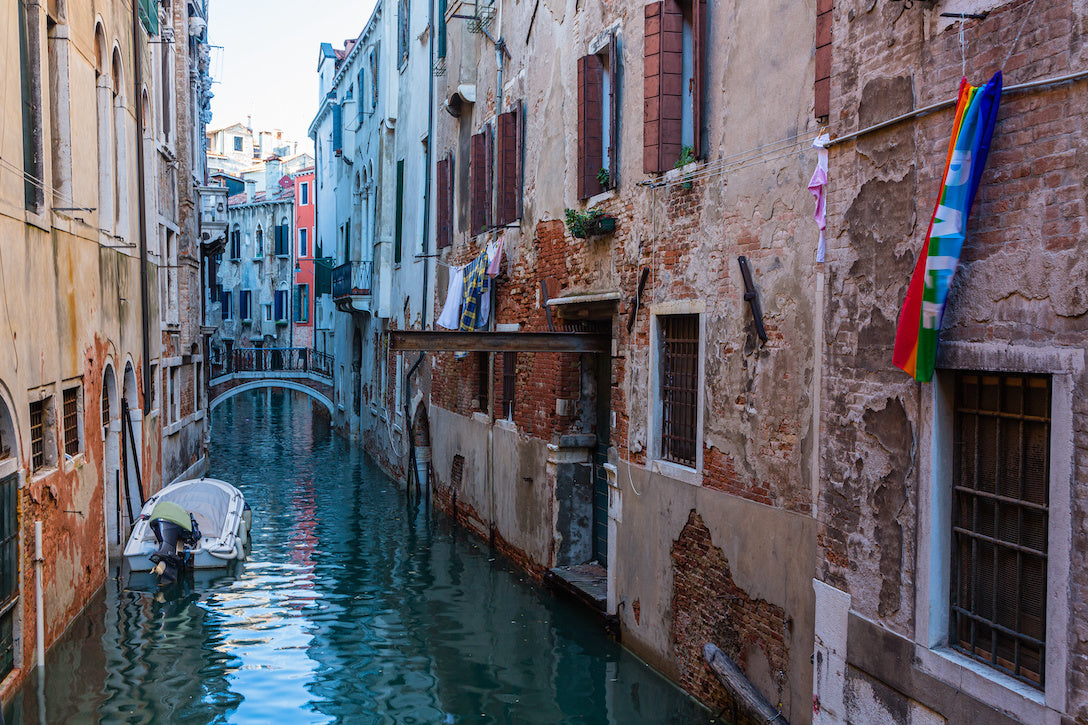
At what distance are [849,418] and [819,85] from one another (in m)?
2.24

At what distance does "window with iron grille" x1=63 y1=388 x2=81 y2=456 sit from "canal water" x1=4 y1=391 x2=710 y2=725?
170 cm

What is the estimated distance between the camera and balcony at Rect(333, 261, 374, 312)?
24.5 metres

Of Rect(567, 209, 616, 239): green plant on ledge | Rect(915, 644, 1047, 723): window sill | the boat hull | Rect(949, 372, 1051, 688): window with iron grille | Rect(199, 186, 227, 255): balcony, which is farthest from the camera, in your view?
Rect(199, 186, 227, 255): balcony

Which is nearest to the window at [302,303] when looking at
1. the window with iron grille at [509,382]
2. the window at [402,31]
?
the window at [402,31]

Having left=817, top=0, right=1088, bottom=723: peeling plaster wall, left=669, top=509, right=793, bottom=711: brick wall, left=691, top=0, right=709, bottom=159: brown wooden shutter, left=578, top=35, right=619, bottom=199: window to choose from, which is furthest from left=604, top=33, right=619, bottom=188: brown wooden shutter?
left=817, top=0, right=1088, bottom=723: peeling plaster wall

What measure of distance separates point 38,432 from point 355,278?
16.7 m

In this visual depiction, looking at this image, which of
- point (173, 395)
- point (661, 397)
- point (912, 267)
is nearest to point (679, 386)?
point (661, 397)

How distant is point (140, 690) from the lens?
8.28m

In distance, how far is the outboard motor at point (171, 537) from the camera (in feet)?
38.4

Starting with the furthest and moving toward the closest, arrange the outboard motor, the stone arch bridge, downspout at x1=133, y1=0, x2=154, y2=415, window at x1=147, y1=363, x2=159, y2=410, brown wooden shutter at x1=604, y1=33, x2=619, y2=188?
the stone arch bridge
window at x1=147, y1=363, x2=159, y2=410
downspout at x1=133, y1=0, x2=154, y2=415
the outboard motor
brown wooden shutter at x1=604, y1=33, x2=619, y2=188

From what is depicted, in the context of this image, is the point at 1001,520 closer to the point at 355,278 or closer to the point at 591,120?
the point at 591,120

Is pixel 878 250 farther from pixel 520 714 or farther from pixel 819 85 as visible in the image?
pixel 520 714

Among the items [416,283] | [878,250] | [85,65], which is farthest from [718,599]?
[416,283]

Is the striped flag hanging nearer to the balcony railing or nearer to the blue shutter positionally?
the balcony railing
